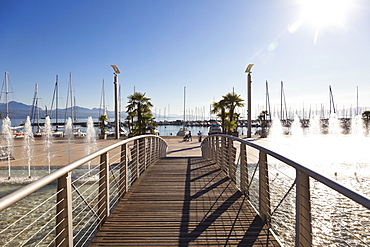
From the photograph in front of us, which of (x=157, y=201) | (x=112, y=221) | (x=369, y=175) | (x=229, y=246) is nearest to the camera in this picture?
(x=229, y=246)

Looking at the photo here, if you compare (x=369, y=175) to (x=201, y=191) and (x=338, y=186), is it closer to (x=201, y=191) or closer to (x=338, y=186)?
(x=201, y=191)

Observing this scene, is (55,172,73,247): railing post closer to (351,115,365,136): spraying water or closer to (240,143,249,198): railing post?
(240,143,249,198): railing post

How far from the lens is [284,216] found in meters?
5.37

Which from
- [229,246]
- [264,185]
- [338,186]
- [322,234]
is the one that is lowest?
[322,234]

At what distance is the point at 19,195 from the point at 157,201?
9.04 ft

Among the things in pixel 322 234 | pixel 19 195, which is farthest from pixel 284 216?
pixel 19 195

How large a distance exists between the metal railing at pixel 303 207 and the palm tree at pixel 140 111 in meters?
9.10

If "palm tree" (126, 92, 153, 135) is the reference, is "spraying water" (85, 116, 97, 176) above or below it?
below

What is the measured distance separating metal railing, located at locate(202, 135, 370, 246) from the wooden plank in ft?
1.17

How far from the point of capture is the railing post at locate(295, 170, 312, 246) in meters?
2.07

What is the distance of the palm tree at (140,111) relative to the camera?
15344mm

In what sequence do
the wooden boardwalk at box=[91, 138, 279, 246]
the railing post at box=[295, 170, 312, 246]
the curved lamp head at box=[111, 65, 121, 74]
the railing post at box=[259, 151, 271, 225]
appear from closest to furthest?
the railing post at box=[295, 170, 312, 246]
the wooden boardwalk at box=[91, 138, 279, 246]
the railing post at box=[259, 151, 271, 225]
the curved lamp head at box=[111, 65, 121, 74]

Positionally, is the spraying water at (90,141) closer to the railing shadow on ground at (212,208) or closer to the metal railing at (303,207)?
the railing shadow on ground at (212,208)

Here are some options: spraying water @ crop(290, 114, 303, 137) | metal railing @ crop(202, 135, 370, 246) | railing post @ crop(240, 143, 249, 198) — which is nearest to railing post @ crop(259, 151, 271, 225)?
metal railing @ crop(202, 135, 370, 246)
